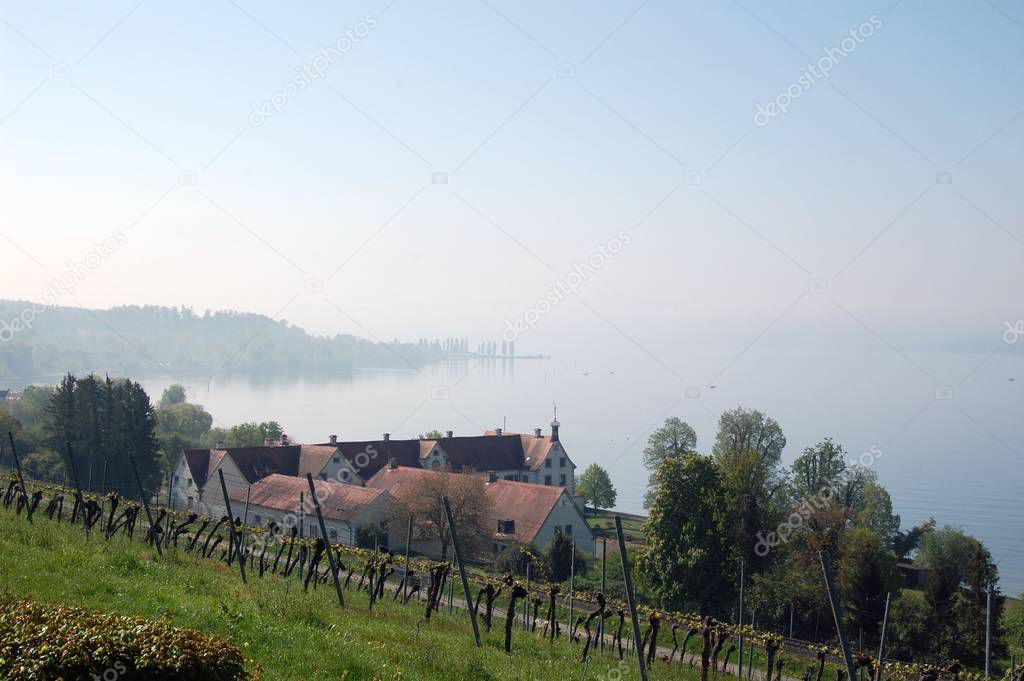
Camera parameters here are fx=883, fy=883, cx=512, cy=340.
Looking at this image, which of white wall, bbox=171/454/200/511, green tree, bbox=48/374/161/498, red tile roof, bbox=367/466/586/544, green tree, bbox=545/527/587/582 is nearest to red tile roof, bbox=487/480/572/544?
red tile roof, bbox=367/466/586/544

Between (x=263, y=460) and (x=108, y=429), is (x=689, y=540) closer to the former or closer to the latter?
(x=263, y=460)

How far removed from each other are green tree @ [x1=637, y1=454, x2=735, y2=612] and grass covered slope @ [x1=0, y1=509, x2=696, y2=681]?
519 inches

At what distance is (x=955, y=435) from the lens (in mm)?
125562

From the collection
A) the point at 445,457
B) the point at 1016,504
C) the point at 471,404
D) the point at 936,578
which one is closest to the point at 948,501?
the point at 1016,504

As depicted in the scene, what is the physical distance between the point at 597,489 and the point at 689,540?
1051 inches

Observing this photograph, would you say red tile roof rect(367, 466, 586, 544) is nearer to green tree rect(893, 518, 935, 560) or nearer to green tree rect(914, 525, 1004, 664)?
green tree rect(914, 525, 1004, 664)

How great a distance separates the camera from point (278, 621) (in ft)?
37.0

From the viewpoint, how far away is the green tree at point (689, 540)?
2884 cm

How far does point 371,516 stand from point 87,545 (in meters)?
20.5

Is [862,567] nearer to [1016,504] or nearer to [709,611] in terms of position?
[709,611]

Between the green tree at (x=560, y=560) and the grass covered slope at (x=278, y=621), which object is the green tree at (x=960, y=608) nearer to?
the green tree at (x=560, y=560)

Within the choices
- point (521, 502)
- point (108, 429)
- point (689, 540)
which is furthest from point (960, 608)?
point (108, 429)

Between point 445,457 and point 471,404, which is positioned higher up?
point 471,404

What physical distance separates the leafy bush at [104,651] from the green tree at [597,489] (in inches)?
1927
